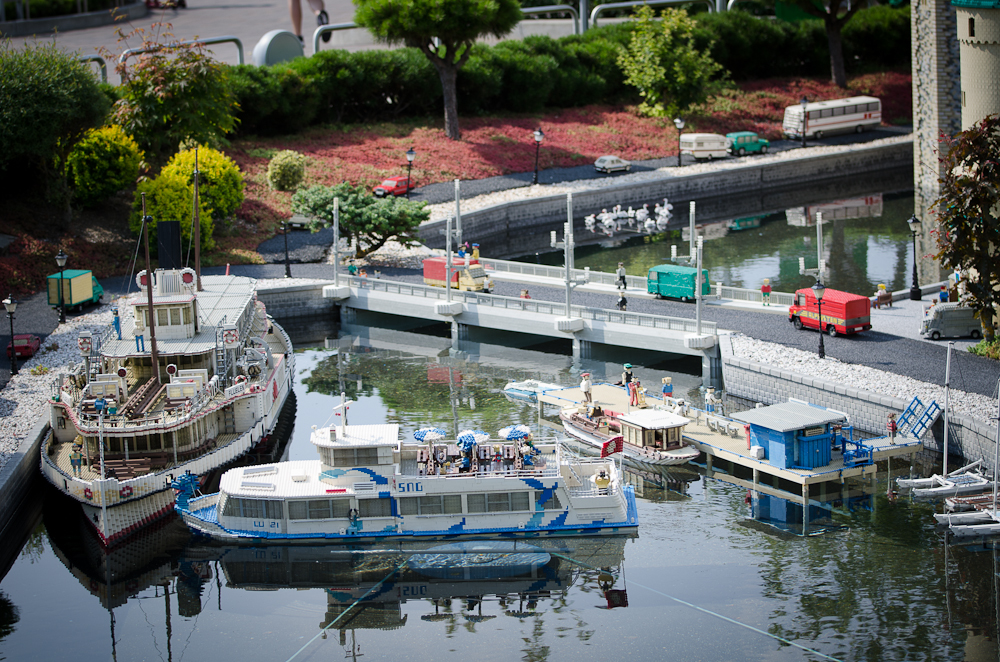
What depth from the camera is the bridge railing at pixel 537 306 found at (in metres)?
55.4

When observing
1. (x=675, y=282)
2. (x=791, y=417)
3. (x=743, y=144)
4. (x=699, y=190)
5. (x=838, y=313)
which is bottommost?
(x=791, y=417)

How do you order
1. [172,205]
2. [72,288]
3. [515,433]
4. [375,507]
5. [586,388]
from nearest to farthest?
[375,507] < [515,433] < [586,388] < [72,288] < [172,205]

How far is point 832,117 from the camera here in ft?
341

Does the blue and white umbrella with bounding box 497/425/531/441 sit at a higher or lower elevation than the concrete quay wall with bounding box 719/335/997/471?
higher

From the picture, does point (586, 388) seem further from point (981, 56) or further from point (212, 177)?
point (212, 177)

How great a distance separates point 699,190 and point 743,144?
8.10 m

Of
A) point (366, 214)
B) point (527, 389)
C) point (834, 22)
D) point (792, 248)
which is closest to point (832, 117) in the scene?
point (834, 22)

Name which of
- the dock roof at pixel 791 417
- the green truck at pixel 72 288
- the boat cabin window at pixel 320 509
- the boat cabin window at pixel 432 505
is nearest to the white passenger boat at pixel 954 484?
the dock roof at pixel 791 417

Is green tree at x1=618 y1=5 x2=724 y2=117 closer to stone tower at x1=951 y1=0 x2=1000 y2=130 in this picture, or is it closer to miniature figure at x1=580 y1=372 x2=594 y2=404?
stone tower at x1=951 y1=0 x2=1000 y2=130

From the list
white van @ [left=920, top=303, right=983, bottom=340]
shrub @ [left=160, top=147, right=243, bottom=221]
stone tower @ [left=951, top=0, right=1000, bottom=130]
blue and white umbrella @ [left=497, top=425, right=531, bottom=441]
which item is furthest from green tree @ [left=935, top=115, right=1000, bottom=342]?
shrub @ [left=160, top=147, right=243, bottom=221]

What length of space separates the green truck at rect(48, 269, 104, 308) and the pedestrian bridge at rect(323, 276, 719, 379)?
12609mm

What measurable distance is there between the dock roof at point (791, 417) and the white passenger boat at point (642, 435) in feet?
9.07

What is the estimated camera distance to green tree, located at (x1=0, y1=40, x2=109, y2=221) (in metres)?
65.9

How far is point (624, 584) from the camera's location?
35906mm
